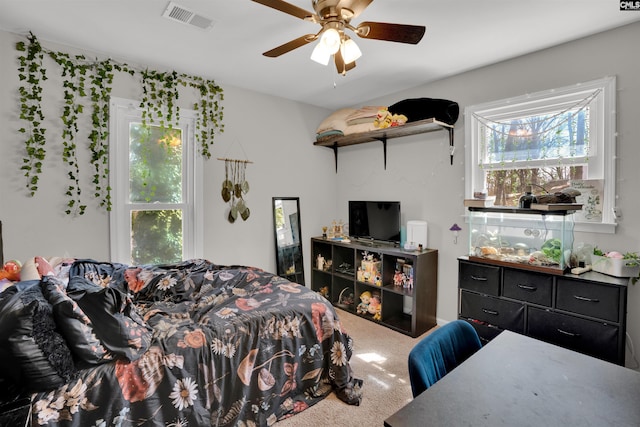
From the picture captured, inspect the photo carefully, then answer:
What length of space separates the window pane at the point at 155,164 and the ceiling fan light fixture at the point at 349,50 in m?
2.08

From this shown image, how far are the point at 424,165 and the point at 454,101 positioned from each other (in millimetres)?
690

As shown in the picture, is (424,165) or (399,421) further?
(424,165)

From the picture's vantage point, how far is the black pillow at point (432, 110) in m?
3.09

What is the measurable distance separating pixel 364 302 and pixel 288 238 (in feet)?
3.85

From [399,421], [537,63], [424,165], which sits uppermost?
[537,63]

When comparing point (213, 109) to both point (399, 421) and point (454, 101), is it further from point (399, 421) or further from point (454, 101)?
point (399, 421)

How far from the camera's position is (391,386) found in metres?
2.37

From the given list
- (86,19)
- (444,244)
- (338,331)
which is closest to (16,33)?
(86,19)

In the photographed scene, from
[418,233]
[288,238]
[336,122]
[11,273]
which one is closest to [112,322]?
[11,273]

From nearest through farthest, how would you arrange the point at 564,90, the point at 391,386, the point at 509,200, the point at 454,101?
1. the point at 391,386
2. the point at 564,90
3. the point at 509,200
4. the point at 454,101

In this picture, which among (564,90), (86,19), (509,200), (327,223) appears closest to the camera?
(86,19)

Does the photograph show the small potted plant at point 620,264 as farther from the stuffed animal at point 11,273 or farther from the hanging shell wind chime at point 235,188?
the stuffed animal at point 11,273

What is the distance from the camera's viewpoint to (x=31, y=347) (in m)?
1.28

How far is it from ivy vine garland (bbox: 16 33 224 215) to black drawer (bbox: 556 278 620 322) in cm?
326
